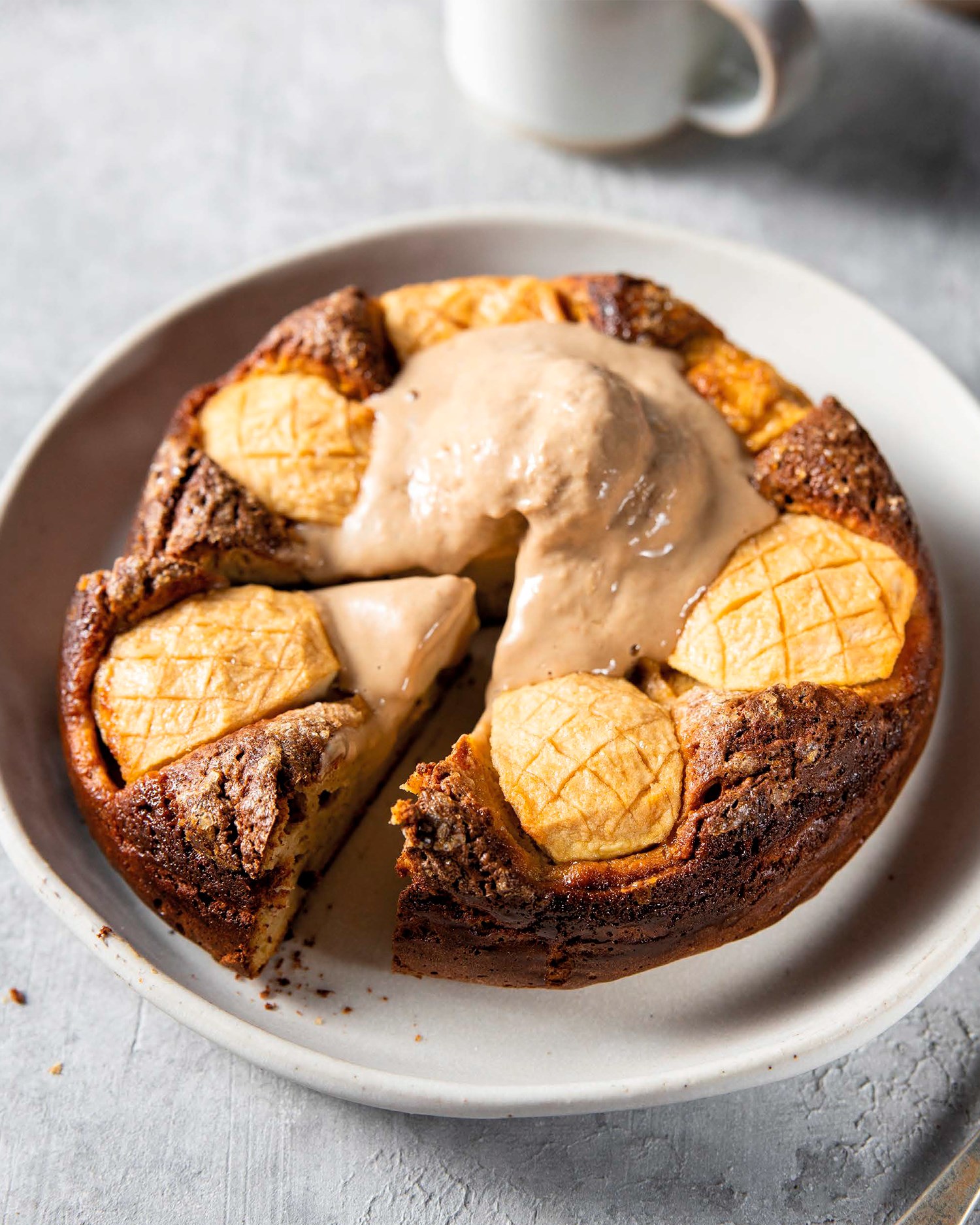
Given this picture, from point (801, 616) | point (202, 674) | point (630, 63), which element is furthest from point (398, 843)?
point (630, 63)

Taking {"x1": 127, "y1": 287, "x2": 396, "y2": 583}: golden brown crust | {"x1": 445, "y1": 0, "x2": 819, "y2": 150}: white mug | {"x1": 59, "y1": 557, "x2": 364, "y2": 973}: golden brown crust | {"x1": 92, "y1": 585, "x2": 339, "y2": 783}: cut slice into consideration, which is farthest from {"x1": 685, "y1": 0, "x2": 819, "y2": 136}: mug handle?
{"x1": 59, "y1": 557, "x2": 364, "y2": 973}: golden brown crust

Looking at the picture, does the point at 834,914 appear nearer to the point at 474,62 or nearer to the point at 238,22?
the point at 474,62

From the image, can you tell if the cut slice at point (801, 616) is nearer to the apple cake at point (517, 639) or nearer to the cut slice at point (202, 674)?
the apple cake at point (517, 639)

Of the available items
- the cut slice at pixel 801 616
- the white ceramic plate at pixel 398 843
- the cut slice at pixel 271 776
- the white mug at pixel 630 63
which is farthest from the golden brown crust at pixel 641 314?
the white mug at pixel 630 63

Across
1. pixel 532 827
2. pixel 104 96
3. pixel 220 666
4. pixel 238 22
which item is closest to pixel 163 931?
pixel 220 666

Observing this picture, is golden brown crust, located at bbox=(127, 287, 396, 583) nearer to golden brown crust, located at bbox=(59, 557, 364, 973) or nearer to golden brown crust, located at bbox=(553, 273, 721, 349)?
golden brown crust, located at bbox=(59, 557, 364, 973)
